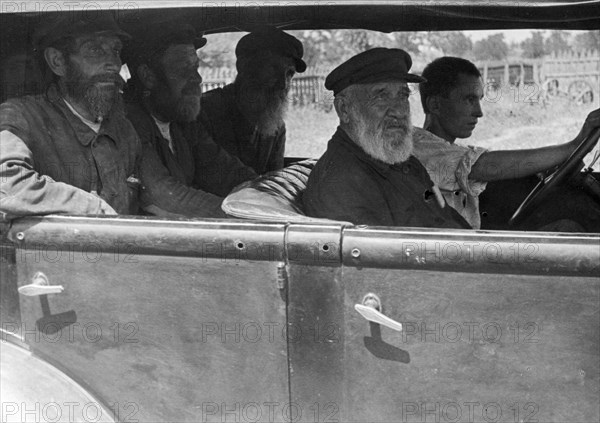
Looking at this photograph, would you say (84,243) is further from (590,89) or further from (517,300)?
(590,89)

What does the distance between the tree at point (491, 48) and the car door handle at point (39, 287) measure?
11.7m

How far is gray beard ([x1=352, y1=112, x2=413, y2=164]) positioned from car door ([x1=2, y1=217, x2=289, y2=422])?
999 millimetres

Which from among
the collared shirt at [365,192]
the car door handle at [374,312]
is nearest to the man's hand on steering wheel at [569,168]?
the collared shirt at [365,192]

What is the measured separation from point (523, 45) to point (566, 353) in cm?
1286

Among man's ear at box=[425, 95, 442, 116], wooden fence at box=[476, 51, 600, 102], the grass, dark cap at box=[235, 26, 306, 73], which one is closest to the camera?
man's ear at box=[425, 95, 442, 116]

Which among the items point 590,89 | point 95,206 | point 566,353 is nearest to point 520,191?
point 566,353

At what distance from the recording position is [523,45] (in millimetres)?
13750

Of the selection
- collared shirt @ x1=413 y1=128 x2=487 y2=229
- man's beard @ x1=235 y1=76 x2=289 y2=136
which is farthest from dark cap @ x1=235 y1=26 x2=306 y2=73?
collared shirt @ x1=413 y1=128 x2=487 y2=229

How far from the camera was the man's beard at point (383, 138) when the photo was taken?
2801mm

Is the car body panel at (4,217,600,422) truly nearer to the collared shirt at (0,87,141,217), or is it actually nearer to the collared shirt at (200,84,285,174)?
the collared shirt at (0,87,141,217)

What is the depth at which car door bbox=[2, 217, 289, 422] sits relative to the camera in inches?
75.5

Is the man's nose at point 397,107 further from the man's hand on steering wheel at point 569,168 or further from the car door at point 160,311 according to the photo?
the car door at point 160,311

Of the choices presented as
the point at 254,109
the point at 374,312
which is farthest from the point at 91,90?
the point at 254,109

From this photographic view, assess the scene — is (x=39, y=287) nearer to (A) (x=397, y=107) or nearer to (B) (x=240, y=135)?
(A) (x=397, y=107)
